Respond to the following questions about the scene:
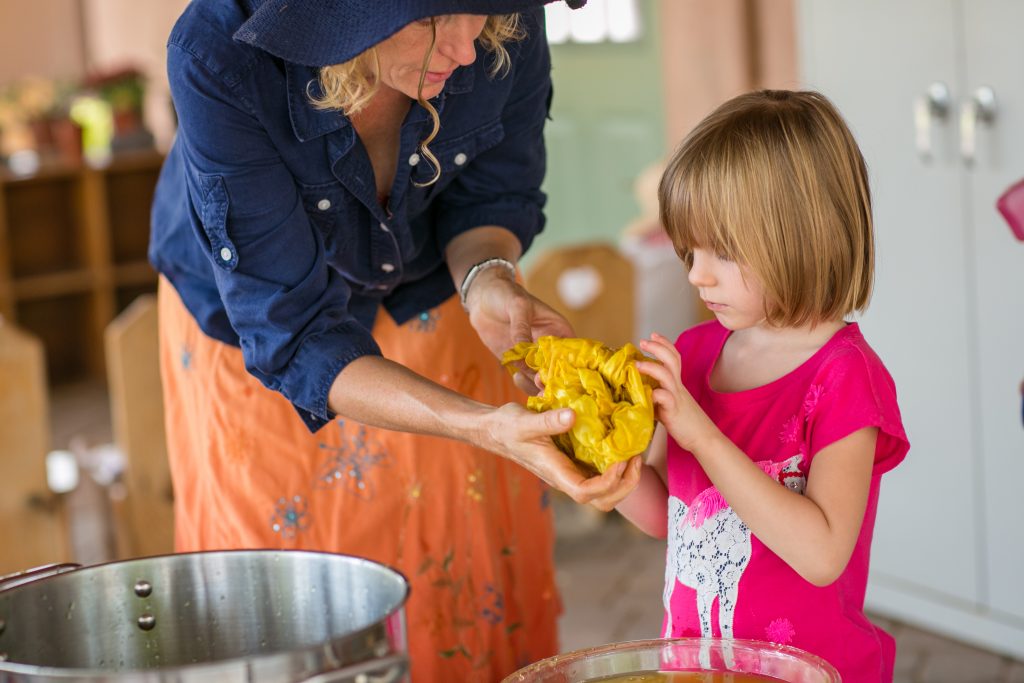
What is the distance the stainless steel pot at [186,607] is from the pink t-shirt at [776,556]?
0.50 meters

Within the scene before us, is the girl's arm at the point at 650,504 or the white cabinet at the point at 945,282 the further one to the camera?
the white cabinet at the point at 945,282

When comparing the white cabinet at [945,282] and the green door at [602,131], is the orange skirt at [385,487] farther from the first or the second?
the green door at [602,131]

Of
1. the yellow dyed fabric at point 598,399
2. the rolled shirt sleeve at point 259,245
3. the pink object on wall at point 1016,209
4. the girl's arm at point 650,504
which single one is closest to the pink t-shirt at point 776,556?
the girl's arm at point 650,504

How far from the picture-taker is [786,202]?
5.03 ft

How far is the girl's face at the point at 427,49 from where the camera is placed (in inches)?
59.2

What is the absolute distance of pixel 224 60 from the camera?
62.9 inches

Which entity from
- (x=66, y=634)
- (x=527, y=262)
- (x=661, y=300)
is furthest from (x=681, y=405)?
(x=527, y=262)

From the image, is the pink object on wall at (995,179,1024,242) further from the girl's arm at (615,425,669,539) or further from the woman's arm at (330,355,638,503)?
the woman's arm at (330,355,638,503)

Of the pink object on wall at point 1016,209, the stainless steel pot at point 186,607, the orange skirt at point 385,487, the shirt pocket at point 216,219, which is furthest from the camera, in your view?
the pink object on wall at point 1016,209

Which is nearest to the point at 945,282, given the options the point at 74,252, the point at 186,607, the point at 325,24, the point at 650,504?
the point at 650,504

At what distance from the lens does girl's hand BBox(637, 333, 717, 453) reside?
1.45m

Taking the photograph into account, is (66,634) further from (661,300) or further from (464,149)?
(661,300)

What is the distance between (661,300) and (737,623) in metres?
2.92

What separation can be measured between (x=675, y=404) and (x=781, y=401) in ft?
0.70
